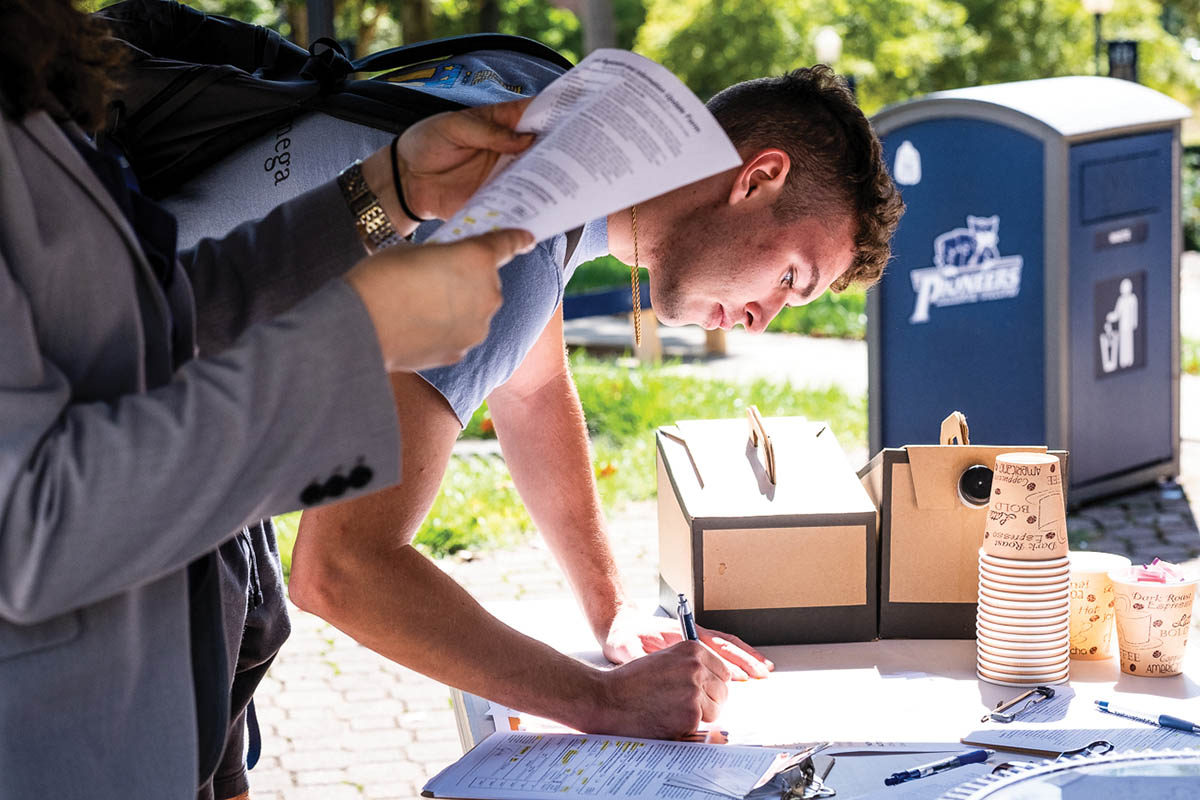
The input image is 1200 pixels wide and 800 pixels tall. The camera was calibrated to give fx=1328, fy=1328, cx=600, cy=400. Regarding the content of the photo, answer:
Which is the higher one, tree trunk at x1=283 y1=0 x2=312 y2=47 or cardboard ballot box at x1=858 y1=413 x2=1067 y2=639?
tree trunk at x1=283 y1=0 x2=312 y2=47

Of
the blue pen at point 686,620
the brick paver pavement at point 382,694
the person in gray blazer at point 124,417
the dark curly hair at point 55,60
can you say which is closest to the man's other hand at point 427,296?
the person in gray blazer at point 124,417

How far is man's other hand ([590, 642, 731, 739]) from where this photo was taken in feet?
5.70

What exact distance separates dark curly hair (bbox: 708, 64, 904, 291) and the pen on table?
2.58 ft

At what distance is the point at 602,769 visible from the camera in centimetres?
163

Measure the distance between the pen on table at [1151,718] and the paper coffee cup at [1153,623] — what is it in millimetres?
150

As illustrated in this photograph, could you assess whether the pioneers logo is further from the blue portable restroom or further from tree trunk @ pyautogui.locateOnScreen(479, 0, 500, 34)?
tree trunk @ pyautogui.locateOnScreen(479, 0, 500, 34)

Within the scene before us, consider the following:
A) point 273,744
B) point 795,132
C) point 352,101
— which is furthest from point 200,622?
point 273,744

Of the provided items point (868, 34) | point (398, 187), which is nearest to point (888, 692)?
point (398, 187)

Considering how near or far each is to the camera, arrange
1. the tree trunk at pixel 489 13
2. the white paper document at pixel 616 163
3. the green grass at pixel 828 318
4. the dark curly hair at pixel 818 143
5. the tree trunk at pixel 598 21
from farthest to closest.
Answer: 1. the tree trunk at pixel 489 13
2. the tree trunk at pixel 598 21
3. the green grass at pixel 828 318
4. the dark curly hair at pixel 818 143
5. the white paper document at pixel 616 163

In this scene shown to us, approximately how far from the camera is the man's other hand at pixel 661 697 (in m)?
1.74

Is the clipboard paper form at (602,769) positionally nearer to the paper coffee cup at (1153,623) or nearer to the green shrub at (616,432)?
the paper coffee cup at (1153,623)

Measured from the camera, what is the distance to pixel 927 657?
2055mm

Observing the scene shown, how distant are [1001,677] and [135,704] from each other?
1.27 metres

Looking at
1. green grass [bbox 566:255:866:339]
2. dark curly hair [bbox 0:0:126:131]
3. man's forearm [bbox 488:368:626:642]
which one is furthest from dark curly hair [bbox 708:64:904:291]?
green grass [bbox 566:255:866:339]
